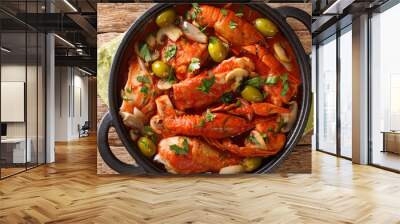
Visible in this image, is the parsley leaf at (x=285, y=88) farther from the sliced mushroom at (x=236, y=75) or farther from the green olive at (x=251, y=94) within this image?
the sliced mushroom at (x=236, y=75)

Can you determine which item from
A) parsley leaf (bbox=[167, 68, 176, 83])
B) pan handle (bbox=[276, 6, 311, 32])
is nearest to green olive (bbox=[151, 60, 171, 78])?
parsley leaf (bbox=[167, 68, 176, 83])

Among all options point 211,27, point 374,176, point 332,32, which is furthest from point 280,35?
point 332,32

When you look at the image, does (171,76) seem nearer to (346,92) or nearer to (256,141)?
(256,141)

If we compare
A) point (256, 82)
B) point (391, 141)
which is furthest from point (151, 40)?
point (391, 141)

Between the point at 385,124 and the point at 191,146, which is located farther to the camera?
the point at 385,124

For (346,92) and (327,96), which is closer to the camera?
(346,92)

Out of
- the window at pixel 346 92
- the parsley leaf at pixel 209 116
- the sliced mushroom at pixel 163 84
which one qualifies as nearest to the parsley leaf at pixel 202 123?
the parsley leaf at pixel 209 116

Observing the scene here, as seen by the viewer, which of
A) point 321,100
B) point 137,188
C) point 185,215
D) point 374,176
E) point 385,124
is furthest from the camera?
point 321,100

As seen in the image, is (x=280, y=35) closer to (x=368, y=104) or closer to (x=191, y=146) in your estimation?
(x=191, y=146)
